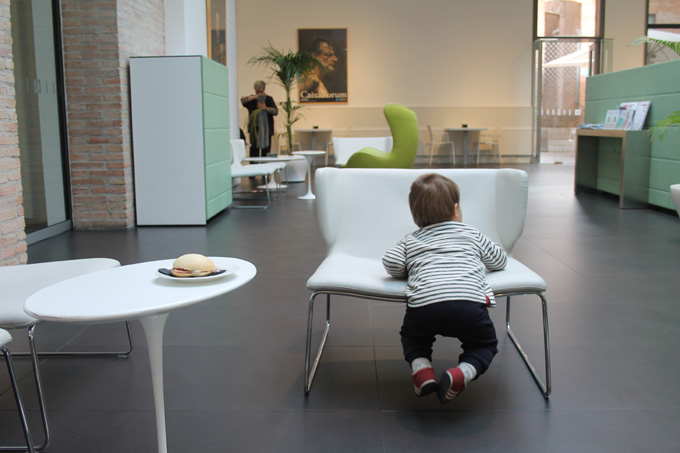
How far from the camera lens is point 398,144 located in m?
5.67

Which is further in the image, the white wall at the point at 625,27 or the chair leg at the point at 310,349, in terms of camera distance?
the white wall at the point at 625,27

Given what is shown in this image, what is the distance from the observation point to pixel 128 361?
263 centimetres

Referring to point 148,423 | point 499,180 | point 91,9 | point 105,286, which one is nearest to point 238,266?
point 105,286

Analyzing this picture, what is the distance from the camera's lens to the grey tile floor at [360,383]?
199 centimetres

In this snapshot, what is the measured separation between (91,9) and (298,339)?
417 centimetres

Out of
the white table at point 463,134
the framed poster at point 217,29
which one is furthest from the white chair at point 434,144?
the framed poster at point 217,29

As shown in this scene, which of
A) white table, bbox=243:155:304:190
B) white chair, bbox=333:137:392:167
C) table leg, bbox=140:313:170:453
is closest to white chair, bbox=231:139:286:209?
white table, bbox=243:155:304:190

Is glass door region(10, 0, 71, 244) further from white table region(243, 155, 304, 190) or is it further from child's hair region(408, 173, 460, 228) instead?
child's hair region(408, 173, 460, 228)

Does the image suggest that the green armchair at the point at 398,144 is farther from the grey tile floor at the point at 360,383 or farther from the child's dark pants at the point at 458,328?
the child's dark pants at the point at 458,328

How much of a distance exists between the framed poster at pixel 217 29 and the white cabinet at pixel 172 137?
3.66m

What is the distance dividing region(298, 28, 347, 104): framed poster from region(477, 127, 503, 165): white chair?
3230 millimetres

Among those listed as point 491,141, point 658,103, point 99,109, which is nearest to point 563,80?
point 491,141

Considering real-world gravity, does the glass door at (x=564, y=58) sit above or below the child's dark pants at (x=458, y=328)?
above

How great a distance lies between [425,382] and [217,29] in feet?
30.5
